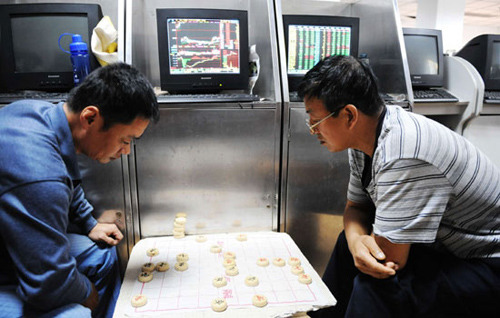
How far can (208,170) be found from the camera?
163 centimetres

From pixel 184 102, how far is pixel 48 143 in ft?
2.24

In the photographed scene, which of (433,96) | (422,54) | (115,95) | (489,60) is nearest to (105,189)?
(115,95)

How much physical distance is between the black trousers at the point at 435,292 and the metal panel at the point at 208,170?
716mm

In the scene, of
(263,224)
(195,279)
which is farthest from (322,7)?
(195,279)

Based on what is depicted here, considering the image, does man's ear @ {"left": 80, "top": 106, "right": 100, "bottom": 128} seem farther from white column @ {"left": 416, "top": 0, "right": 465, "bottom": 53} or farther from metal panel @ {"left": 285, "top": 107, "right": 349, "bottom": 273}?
white column @ {"left": 416, "top": 0, "right": 465, "bottom": 53}

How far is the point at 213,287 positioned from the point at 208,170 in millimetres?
596

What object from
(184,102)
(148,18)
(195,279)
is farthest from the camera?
(148,18)

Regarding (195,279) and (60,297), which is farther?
(195,279)

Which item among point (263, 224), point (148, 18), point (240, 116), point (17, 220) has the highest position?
point (148, 18)

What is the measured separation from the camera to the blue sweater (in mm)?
851

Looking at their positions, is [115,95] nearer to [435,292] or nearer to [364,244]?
[364,244]

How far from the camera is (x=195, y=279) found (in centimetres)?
124

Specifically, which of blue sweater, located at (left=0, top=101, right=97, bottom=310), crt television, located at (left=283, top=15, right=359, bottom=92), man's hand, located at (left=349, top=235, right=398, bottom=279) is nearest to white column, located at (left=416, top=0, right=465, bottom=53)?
crt television, located at (left=283, top=15, right=359, bottom=92)

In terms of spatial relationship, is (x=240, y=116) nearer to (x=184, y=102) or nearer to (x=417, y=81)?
(x=184, y=102)
